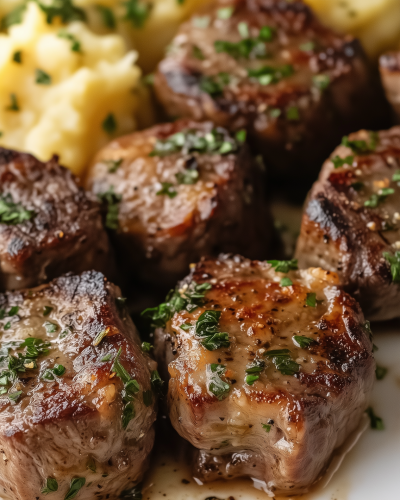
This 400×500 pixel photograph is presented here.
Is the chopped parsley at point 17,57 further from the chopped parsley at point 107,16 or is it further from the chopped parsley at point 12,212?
the chopped parsley at point 12,212

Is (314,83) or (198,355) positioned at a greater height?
(314,83)

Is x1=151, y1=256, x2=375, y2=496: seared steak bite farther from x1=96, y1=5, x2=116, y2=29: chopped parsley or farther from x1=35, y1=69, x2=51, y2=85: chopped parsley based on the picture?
x1=96, y1=5, x2=116, y2=29: chopped parsley

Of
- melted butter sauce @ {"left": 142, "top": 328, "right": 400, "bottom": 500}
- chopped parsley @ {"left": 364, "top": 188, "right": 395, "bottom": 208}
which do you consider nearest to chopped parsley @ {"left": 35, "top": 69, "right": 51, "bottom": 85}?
chopped parsley @ {"left": 364, "top": 188, "right": 395, "bottom": 208}

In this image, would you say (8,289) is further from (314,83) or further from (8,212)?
(314,83)

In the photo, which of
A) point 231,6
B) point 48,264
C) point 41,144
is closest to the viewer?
point 48,264

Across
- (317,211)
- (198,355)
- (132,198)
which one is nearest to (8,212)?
(132,198)
